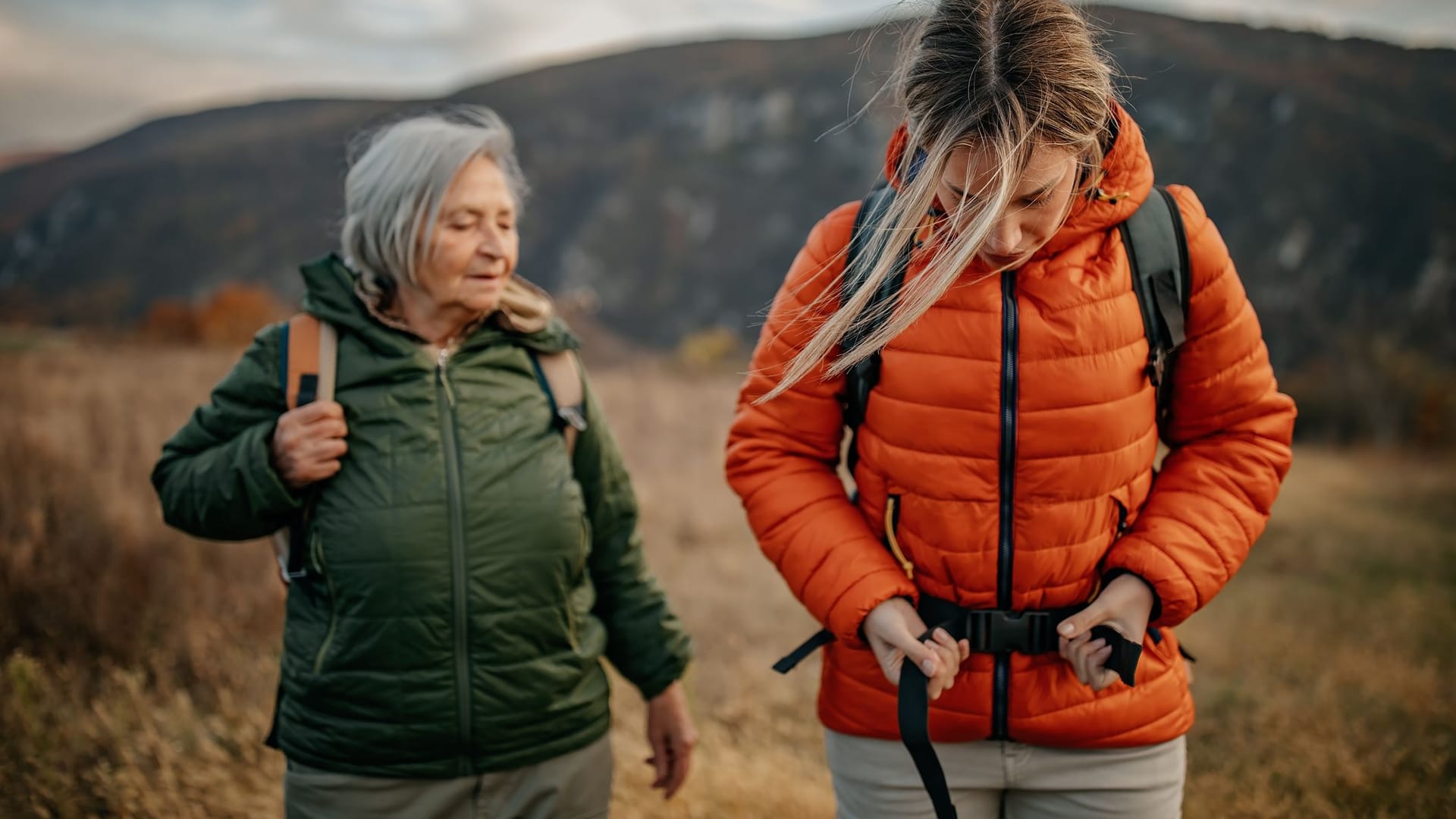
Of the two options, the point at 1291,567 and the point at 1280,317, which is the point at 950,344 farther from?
the point at 1280,317

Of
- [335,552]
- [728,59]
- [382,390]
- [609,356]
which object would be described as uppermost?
[728,59]

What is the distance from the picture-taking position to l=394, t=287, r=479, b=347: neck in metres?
2.00

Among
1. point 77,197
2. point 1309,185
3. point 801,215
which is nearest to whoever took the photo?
point 1309,185

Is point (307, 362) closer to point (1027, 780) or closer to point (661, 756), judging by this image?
point (661, 756)

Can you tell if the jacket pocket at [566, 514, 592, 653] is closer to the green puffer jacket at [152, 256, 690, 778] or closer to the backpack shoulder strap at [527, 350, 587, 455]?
the green puffer jacket at [152, 256, 690, 778]

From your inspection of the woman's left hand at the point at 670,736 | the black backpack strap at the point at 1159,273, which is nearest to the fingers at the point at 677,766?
the woman's left hand at the point at 670,736

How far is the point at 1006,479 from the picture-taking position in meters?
1.44

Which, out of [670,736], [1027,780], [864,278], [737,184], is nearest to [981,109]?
[864,278]

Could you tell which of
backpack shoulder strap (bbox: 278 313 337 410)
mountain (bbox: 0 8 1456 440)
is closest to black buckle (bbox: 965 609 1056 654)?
backpack shoulder strap (bbox: 278 313 337 410)

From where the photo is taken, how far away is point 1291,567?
7.16 metres

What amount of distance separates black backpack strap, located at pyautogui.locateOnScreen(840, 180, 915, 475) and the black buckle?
414mm

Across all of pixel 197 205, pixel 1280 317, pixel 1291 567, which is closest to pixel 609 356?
pixel 1280 317

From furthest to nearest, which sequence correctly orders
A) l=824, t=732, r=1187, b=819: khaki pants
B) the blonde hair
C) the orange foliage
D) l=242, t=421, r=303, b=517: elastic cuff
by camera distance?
the orange foliage < l=242, t=421, r=303, b=517: elastic cuff < l=824, t=732, r=1187, b=819: khaki pants < the blonde hair

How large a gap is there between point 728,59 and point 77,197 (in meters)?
72.7
